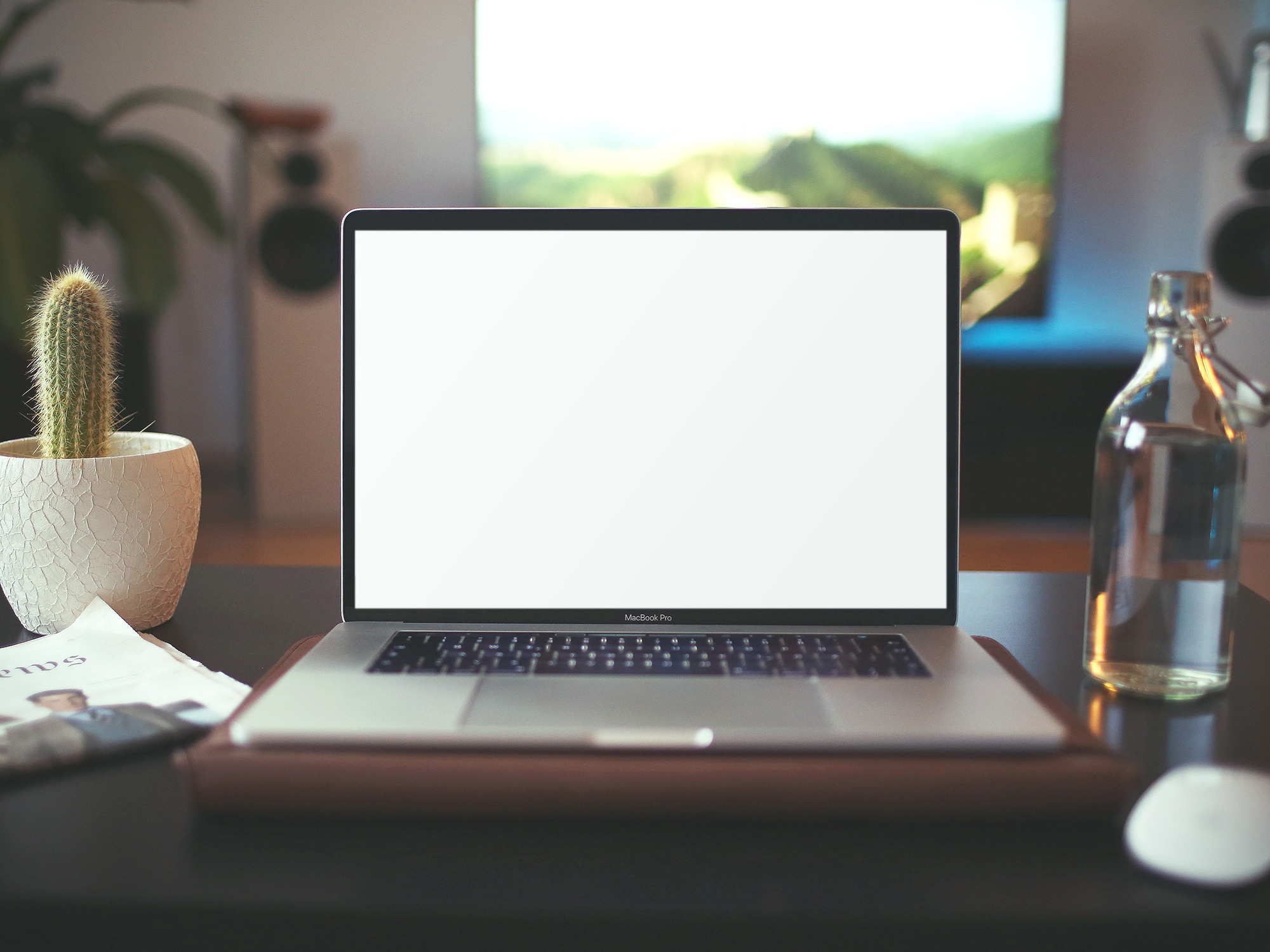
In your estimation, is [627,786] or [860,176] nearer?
[627,786]

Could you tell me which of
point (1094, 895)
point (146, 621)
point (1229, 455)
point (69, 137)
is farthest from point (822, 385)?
point (69, 137)

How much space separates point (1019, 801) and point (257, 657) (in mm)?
448

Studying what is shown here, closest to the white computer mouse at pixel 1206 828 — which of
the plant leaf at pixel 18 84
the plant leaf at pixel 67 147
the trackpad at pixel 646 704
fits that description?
the trackpad at pixel 646 704

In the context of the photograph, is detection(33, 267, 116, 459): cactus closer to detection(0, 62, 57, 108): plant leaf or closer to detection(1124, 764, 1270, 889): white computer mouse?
detection(1124, 764, 1270, 889): white computer mouse

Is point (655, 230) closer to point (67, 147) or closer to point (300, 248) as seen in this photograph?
point (67, 147)

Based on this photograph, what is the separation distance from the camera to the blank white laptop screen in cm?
64

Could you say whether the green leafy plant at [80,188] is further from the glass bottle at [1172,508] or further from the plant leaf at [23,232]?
the glass bottle at [1172,508]

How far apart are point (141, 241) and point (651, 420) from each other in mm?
2571

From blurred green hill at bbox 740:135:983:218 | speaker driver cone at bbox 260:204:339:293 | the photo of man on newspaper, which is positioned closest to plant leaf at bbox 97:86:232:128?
speaker driver cone at bbox 260:204:339:293

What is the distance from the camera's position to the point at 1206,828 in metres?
0.41

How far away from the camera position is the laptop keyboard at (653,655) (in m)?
0.55

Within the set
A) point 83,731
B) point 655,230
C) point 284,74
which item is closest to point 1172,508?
point 655,230

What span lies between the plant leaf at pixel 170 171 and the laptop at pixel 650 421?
2508 millimetres

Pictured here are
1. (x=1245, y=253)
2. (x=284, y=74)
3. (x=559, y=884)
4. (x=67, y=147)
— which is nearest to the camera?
(x=559, y=884)
